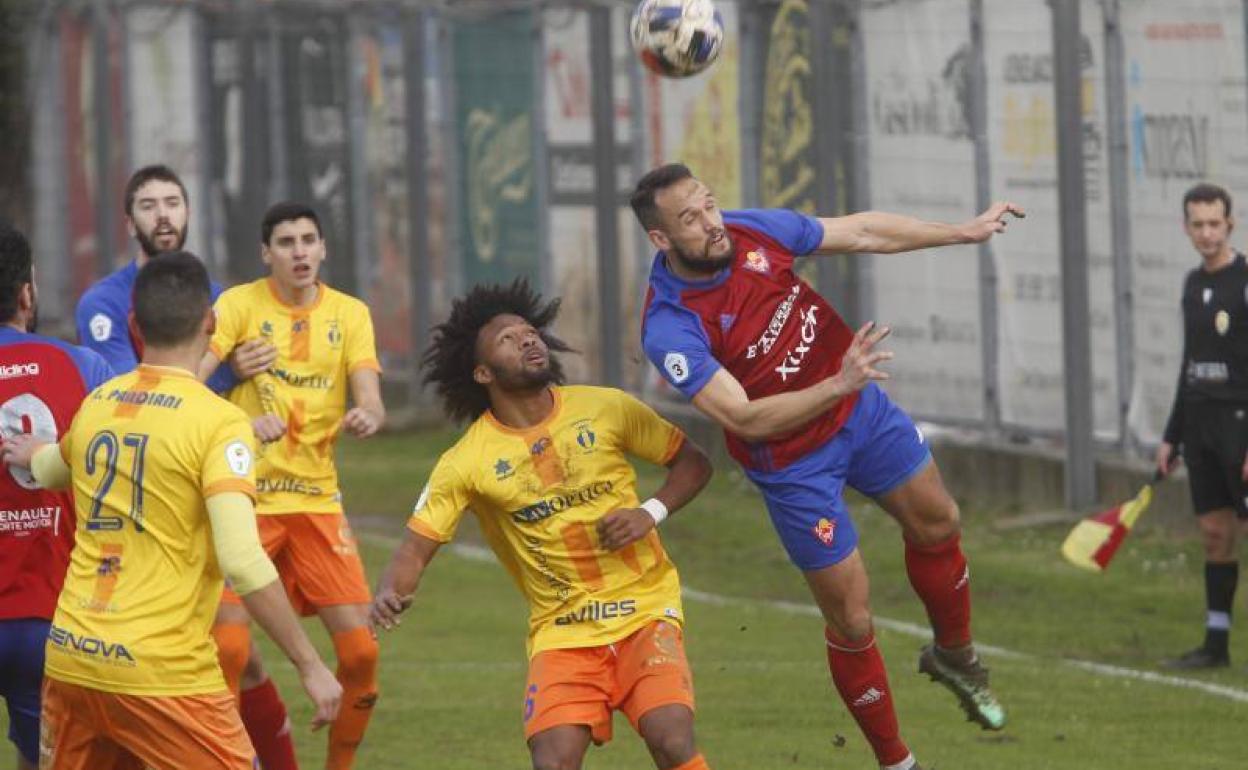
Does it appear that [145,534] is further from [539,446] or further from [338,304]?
[338,304]

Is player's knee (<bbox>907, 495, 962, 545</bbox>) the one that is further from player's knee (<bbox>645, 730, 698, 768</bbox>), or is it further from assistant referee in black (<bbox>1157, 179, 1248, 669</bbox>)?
assistant referee in black (<bbox>1157, 179, 1248, 669</bbox>)

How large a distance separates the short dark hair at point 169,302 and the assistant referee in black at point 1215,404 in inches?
258

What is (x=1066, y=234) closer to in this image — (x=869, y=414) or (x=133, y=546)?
(x=869, y=414)

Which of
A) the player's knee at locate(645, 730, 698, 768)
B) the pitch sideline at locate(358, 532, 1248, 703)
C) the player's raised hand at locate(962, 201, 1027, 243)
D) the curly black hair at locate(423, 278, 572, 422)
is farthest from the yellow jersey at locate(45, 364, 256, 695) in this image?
the pitch sideline at locate(358, 532, 1248, 703)

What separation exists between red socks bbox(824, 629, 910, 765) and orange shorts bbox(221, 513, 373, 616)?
7.16 feet

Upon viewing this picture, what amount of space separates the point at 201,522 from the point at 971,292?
1156cm

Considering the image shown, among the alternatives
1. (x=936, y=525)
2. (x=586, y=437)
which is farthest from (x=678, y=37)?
(x=586, y=437)

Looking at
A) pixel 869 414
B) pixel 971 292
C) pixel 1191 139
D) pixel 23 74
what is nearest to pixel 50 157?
pixel 23 74

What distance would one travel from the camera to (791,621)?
14633 millimetres

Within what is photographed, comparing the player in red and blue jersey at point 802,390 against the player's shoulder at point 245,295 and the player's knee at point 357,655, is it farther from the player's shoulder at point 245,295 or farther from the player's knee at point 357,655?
the player's shoulder at point 245,295

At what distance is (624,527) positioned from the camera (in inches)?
333

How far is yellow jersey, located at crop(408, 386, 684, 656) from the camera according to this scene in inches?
338

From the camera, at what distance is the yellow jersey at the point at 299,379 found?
10.8m

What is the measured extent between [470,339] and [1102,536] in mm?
5779
